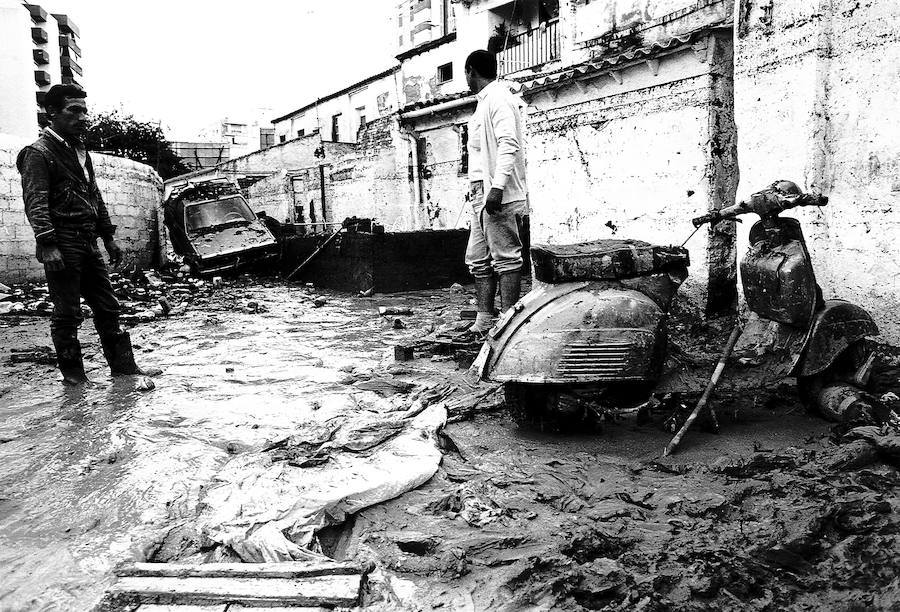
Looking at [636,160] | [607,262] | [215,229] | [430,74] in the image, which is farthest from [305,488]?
[430,74]

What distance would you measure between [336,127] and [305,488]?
1362 inches

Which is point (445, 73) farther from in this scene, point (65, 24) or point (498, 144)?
point (65, 24)

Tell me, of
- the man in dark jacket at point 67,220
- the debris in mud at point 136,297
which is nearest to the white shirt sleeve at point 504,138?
the man in dark jacket at point 67,220

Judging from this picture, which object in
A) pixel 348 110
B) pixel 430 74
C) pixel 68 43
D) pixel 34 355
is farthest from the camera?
pixel 68 43

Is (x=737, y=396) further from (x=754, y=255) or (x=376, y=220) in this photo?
(x=376, y=220)

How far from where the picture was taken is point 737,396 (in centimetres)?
353

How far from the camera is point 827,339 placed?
114 inches

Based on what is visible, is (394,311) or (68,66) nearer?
(394,311)

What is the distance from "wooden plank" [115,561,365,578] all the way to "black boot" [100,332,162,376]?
3.22 m

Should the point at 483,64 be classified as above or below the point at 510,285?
above

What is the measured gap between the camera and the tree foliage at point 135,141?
110 ft

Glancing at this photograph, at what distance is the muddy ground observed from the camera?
1836 mm

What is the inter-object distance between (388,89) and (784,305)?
28.4 meters

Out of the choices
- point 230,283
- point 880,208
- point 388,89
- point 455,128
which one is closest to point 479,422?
point 880,208
